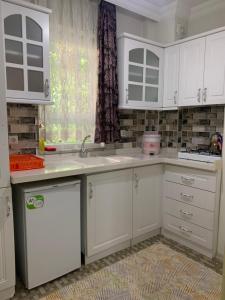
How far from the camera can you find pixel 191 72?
8.33ft

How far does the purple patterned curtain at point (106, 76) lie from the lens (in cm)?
253

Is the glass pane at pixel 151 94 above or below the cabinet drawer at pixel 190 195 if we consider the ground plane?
above

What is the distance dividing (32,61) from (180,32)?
6.13 feet

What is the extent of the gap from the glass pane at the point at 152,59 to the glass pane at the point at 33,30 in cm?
129

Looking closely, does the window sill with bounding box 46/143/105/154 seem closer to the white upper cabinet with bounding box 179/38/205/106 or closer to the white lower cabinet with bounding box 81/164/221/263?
the white lower cabinet with bounding box 81/164/221/263

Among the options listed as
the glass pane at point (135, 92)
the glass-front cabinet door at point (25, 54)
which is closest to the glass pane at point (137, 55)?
the glass pane at point (135, 92)

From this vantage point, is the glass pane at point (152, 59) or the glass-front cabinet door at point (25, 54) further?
the glass pane at point (152, 59)

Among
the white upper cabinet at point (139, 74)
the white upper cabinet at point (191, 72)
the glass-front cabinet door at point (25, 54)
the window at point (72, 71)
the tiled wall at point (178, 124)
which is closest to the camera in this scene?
the glass-front cabinet door at point (25, 54)

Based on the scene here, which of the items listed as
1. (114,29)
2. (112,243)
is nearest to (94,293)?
(112,243)

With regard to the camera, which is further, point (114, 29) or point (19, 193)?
point (114, 29)

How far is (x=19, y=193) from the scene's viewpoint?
1.74m

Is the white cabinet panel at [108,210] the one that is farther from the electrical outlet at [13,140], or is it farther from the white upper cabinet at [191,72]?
the white upper cabinet at [191,72]

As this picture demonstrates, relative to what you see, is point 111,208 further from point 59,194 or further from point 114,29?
point 114,29

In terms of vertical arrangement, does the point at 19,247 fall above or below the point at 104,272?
above
